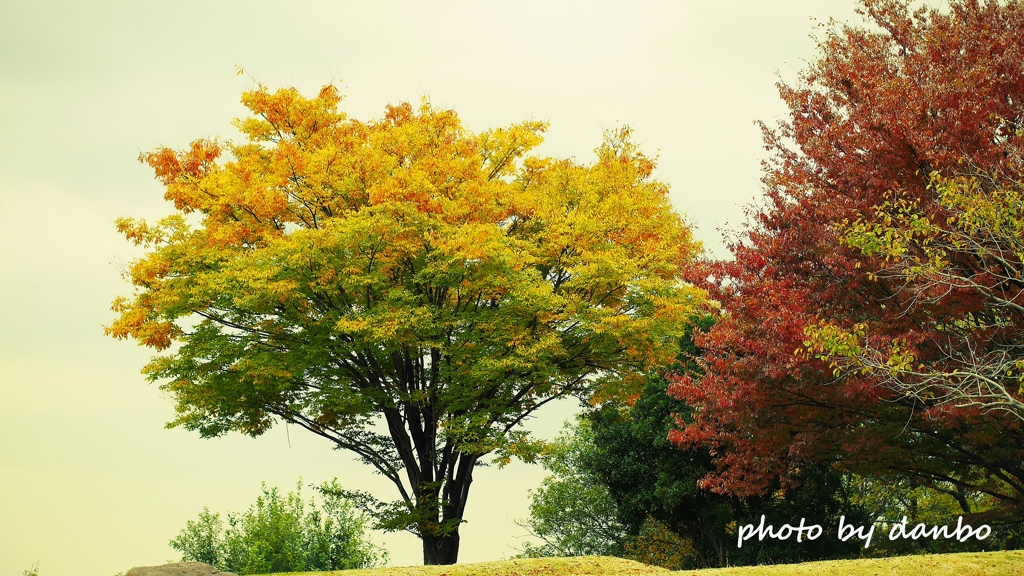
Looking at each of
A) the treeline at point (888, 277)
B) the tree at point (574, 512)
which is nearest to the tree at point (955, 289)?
the treeline at point (888, 277)

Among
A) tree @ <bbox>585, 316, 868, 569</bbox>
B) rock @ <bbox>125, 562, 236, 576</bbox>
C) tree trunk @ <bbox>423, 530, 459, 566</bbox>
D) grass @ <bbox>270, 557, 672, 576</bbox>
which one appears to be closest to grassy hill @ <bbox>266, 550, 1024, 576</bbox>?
grass @ <bbox>270, 557, 672, 576</bbox>

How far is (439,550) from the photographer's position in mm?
21016

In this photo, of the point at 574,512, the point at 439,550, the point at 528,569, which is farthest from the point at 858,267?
the point at 574,512

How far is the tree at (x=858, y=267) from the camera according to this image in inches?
575

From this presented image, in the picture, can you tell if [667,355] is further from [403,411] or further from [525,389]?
[403,411]

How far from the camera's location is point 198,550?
2402 centimetres

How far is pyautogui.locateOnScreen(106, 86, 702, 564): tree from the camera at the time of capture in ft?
63.9

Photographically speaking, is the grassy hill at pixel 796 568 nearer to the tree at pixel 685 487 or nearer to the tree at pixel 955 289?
the tree at pixel 955 289

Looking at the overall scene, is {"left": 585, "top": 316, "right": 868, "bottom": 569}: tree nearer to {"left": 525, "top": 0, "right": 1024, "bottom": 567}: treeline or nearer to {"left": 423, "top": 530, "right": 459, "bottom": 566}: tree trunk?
{"left": 525, "top": 0, "right": 1024, "bottom": 567}: treeline

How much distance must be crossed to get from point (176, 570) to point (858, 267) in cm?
1338

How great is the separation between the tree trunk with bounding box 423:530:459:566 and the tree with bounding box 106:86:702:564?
5 cm

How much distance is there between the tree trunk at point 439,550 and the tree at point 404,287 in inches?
2.1

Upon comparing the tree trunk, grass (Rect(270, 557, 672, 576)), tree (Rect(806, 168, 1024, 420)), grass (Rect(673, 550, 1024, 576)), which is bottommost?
grass (Rect(673, 550, 1024, 576))

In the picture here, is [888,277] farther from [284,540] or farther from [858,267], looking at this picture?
[284,540]
